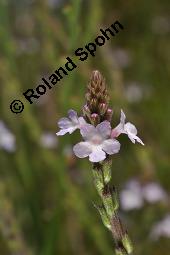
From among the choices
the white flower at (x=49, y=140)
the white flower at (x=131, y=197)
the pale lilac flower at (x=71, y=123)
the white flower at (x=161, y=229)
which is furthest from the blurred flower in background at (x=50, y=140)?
the pale lilac flower at (x=71, y=123)

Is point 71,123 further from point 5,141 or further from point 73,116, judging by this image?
point 5,141

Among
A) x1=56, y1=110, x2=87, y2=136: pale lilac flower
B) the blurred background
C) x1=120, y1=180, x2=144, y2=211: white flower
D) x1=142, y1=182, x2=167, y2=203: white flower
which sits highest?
x1=56, y1=110, x2=87, y2=136: pale lilac flower

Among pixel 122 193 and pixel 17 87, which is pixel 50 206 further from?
pixel 17 87

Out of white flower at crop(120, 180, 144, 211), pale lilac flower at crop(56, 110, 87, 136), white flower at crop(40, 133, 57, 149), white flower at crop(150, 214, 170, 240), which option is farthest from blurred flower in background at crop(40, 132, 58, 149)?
pale lilac flower at crop(56, 110, 87, 136)

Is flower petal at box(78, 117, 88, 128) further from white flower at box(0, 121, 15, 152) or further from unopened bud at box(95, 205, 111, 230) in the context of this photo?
white flower at box(0, 121, 15, 152)

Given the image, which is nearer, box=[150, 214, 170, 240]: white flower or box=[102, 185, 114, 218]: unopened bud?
box=[102, 185, 114, 218]: unopened bud

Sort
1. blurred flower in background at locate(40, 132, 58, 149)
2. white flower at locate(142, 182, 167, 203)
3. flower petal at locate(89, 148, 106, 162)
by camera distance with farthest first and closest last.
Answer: blurred flower in background at locate(40, 132, 58, 149) < white flower at locate(142, 182, 167, 203) < flower petal at locate(89, 148, 106, 162)
